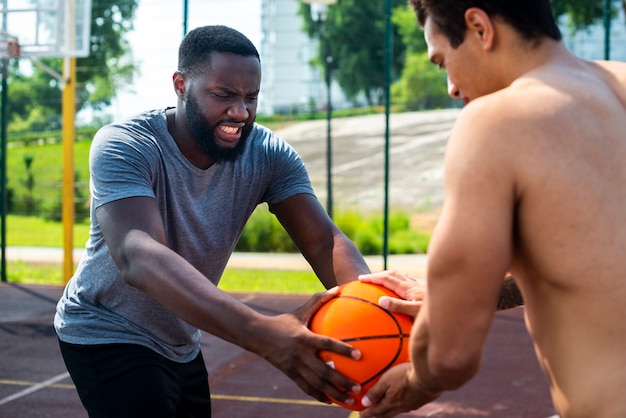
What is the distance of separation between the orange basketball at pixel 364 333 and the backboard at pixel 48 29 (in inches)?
331

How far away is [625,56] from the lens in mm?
12398

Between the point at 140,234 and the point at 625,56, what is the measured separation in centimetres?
1105

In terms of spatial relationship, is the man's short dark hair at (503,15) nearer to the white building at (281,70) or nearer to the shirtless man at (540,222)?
the shirtless man at (540,222)

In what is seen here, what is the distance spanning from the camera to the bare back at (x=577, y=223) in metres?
1.99

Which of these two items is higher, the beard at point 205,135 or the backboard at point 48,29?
the backboard at point 48,29

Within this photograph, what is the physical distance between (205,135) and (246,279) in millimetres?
9480

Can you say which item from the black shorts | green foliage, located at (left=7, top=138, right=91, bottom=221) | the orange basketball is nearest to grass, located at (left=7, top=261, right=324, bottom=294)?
green foliage, located at (left=7, top=138, right=91, bottom=221)

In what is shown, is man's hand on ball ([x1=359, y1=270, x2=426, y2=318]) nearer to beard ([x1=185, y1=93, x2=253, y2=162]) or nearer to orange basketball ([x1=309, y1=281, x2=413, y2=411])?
orange basketball ([x1=309, y1=281, x2=413, y2=411])

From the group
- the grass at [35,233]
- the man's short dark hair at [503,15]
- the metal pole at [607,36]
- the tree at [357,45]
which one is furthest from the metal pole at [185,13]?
the tree at [357,45]

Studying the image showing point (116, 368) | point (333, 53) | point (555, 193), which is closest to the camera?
point (555, 193)

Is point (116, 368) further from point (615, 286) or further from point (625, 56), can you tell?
point (625, 56)

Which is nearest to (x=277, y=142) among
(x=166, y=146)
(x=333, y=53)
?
(x=166, y=146)

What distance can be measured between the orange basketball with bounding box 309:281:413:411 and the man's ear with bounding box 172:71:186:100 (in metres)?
1.14

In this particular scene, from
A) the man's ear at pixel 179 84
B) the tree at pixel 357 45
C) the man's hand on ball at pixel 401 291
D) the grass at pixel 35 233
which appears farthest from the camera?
the tree at pixel 357 45
